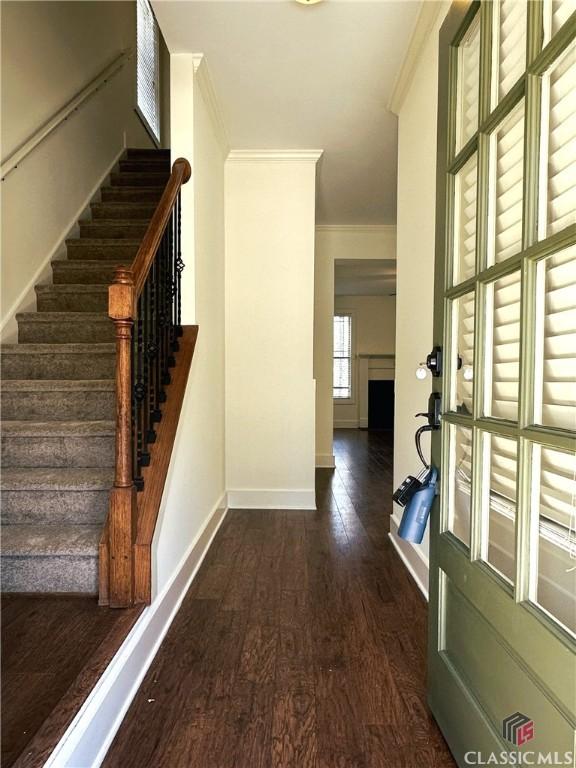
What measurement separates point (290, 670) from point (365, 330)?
833 centimetres

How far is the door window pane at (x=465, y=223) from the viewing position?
1.20 metres

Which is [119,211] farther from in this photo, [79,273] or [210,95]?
[210,95]

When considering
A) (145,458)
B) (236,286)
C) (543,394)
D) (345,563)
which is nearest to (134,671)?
(145,458)

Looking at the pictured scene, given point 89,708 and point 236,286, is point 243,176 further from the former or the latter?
point 89,708

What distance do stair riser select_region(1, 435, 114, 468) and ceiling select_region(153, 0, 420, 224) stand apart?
204cm

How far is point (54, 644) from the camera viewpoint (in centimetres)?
134

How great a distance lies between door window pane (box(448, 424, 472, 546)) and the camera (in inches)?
47.1

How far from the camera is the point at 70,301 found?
293 cm

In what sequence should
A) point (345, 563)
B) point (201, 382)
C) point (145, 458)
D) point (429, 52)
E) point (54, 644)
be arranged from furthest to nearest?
point (201, 382), point (345, 563), point (429, 52), point (145, 458), point (54, 644)

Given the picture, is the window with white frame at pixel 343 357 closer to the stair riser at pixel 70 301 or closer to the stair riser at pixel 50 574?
the stair riser at pixel 70 301

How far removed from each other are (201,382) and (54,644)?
149cm

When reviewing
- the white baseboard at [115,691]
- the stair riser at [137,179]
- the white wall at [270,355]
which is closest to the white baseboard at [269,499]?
the white wall at [270,355]

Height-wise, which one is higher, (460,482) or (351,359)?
(351,359)

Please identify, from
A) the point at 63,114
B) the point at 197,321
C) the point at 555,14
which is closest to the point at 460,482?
the point at 555,14
